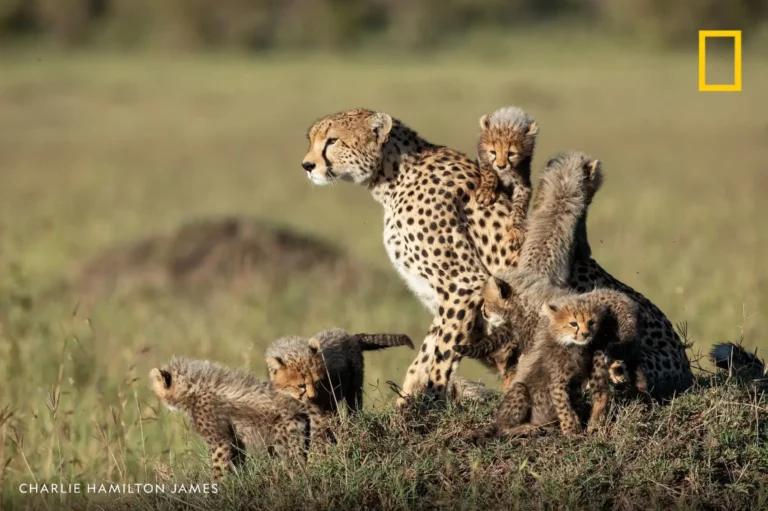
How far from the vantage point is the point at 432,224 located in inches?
221

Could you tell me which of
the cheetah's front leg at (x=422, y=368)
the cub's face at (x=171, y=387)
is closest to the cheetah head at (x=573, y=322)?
the cheetah's front leg at (x=422, y=368)

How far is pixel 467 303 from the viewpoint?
551 cm

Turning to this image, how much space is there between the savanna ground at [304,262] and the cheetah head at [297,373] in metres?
0.20

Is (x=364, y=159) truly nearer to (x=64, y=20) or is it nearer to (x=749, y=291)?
(x=749, y=291)

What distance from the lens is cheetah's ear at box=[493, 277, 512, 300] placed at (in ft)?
→ 16.1

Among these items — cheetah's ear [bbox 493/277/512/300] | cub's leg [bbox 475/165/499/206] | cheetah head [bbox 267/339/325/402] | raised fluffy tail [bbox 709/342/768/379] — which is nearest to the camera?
cheetah head [bbox 267/339/325/402]

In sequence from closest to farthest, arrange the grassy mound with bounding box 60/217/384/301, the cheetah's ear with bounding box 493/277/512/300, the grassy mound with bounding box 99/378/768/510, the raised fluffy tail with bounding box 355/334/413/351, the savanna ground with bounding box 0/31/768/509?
the grassy mound with bounding box 99/378/768/510 → the savanna ground with bounding box 0/31/768/509 → the cheetah's ear with bounding box 493/277/512/300 → the raised fluffy tail with bounding box 355/334/413/351 → the grassy mound with bounding box 60/217/384/301

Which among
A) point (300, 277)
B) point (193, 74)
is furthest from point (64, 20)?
point (300, 277)

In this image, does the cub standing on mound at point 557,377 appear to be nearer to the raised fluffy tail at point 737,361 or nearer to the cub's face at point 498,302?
the cub's face at point 498,302

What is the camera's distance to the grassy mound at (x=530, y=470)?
174 inches

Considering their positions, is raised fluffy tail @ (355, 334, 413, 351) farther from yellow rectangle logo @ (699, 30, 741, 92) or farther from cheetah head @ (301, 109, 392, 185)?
yellow rectangle logo @ (699, 30, 741, 92)

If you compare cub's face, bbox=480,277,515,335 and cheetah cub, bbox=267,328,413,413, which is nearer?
cheetah cub, bbox=267,328,413,413

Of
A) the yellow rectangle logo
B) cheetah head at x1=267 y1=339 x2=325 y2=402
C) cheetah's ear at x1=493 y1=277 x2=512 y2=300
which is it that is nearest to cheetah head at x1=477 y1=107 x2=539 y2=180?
cheetah's ear at x1=493 y1=277 x2=512 y2=300

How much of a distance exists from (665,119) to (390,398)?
2059 cm
